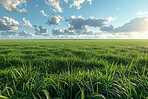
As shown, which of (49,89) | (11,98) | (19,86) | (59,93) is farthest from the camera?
(19,86)

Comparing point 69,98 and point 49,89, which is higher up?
point 49,89

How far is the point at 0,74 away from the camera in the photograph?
6.59 ft

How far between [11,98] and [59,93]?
71 centimetres

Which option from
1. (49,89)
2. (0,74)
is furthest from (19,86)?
(0,74)

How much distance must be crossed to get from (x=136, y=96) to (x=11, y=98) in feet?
6.41

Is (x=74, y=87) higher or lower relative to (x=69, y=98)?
higher

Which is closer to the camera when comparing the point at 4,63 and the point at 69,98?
the point at 69,98

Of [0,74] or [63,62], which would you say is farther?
[63,62]

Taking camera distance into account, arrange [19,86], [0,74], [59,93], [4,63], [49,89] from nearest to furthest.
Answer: [59,93] < [49,89] < [19,86] < [0,74] < [4,63]

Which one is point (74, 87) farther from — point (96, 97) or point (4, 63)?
point (4, 63)

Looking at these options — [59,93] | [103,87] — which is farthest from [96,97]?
[59,93]

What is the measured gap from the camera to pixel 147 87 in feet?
4.76

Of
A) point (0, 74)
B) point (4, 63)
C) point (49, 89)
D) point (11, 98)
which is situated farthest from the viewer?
point (4, 63)

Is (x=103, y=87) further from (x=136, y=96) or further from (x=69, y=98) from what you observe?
(x=69, y=98)
